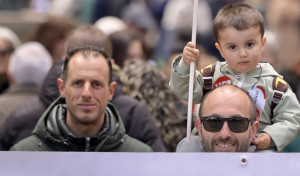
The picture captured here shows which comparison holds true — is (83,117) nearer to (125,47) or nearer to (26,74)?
(26,74)

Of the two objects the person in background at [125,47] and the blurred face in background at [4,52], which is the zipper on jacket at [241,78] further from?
the blurred face in background at [4,52]

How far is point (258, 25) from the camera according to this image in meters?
5.59

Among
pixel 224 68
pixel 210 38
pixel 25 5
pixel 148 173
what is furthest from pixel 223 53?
pixel 25 5

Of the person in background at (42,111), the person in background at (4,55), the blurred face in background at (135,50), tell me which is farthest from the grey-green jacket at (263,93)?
the person in background at (4,55)

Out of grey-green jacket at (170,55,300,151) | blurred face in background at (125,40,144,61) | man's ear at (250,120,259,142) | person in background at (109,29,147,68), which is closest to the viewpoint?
man's ear at (250,120,259,142)

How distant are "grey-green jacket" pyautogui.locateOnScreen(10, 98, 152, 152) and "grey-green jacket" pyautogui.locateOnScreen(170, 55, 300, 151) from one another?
0.81 meters

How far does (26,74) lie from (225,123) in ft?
12.7

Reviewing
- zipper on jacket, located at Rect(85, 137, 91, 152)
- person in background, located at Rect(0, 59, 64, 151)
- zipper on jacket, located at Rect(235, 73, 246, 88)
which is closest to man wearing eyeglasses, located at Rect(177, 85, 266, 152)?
zipper on jacket, located at Rect(235, 73, 246, 88)

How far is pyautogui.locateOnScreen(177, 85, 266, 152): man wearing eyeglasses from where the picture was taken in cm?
538

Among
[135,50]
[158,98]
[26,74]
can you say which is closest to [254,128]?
[158,98]

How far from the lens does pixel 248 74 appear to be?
5.71 metres

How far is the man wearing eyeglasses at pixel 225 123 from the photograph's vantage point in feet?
17.6

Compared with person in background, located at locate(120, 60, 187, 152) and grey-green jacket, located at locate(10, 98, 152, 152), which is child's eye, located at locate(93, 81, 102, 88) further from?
person in background, located at locate(120, 60, 187, 152)

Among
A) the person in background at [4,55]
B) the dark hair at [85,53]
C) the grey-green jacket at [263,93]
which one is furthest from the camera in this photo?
the person in background at [4,55]
